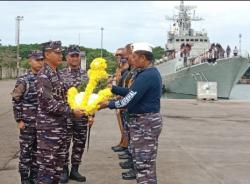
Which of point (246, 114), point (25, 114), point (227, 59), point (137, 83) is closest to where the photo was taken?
point (137, 83)

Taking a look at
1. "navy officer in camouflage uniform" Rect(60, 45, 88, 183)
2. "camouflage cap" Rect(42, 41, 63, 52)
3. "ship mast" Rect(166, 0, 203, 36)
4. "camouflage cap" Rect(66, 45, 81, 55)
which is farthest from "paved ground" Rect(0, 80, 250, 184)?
"ship mast" Rect(166, 0, 203, 36)

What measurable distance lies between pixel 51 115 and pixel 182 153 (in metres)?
4.73

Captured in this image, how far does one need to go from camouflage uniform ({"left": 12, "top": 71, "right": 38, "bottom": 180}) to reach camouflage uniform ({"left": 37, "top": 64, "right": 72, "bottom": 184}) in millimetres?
984

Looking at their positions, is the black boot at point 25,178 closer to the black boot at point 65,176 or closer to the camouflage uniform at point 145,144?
the black boot at point 65,176

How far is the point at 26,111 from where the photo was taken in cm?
636

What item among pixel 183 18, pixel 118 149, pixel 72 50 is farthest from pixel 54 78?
pixel 183 18

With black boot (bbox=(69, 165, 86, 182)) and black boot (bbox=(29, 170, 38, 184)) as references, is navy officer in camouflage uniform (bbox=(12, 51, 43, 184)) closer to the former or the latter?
black boot (bbox=(29, 170, 38, 184))

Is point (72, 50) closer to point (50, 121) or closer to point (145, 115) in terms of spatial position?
point (50, 121)

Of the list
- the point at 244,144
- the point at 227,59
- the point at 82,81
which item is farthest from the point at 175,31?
the point at 82,81

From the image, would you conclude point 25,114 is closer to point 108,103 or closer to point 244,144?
point 108,103

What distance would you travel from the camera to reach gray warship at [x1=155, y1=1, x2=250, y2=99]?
43.1 meters

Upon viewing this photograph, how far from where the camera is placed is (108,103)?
17.8 ft

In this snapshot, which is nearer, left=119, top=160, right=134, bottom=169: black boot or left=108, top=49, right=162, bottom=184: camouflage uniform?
left=108, top=49, right=162, bottom=184: camouflage uniform

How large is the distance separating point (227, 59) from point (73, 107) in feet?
125
